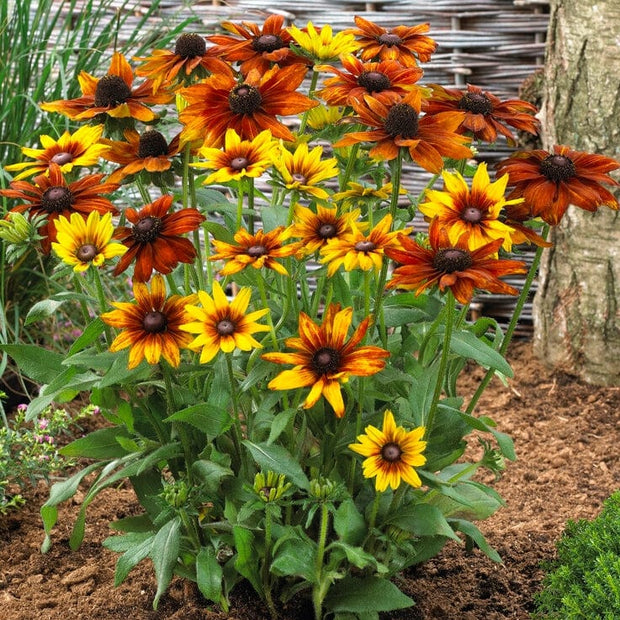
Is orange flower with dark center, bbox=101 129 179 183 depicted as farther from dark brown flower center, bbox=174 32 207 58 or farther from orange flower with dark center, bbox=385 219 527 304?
orange flower with dark center, bbox=385 219 527 304

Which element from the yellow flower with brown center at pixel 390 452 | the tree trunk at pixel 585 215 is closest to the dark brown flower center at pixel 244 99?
the yellow flower with brown center at pixel 390 452

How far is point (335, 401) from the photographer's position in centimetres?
121

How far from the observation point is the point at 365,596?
1.52m

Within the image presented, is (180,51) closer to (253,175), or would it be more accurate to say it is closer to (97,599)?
(253,175)

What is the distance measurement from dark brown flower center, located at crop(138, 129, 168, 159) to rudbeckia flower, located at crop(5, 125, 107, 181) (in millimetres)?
55

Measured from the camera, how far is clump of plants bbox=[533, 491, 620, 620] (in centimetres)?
145

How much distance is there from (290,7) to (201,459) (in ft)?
6.89

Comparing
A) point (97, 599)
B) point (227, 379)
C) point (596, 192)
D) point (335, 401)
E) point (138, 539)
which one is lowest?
point (97, 599)

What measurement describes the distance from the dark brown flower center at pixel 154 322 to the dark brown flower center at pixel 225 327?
0.28 ft

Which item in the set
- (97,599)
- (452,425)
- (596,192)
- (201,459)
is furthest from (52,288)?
(596,192)

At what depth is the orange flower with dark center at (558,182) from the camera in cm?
135

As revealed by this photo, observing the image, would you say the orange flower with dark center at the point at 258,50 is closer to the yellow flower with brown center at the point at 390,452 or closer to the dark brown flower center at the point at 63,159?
the dark brown flower center at the point at 63,159

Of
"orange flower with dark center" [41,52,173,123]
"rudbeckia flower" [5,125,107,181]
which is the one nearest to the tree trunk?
"orange flower with dark center" [41,52,173,123]

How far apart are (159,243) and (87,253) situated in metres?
0.09
